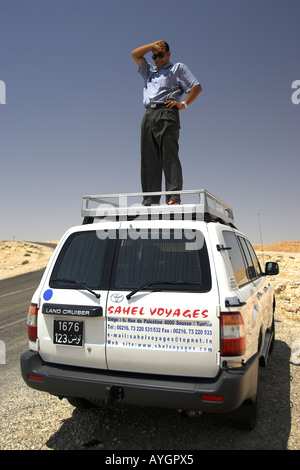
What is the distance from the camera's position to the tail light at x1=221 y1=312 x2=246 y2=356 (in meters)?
2.92

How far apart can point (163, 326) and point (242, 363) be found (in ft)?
2.34

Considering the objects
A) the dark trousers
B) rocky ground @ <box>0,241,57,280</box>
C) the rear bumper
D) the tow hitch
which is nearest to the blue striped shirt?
the dark trousers

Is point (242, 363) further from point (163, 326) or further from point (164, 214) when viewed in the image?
point (164, 214)

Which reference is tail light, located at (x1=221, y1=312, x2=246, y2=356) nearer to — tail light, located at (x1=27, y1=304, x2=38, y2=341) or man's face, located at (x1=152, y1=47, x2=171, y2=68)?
tail light, located at (x1=27, y1=304, x2=38, y2=341)

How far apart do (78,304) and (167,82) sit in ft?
11.7

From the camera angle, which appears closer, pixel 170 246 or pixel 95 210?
pixel 170 246

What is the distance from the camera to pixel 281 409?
13.6 ft

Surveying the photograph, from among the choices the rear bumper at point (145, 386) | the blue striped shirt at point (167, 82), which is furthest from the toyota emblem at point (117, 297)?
the blue striped shirt at point (167, 82)

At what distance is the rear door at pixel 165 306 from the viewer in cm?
296

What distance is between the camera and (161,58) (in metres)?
5.42

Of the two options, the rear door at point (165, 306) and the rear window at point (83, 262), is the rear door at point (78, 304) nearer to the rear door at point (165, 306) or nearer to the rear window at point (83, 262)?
the rear window at point (83, 262)

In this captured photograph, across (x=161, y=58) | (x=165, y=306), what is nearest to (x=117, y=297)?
(x=165, y=306)

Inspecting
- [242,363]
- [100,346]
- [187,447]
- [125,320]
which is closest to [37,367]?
[100,346]

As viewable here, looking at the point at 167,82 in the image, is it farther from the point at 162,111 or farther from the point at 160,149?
the point at 160,149
